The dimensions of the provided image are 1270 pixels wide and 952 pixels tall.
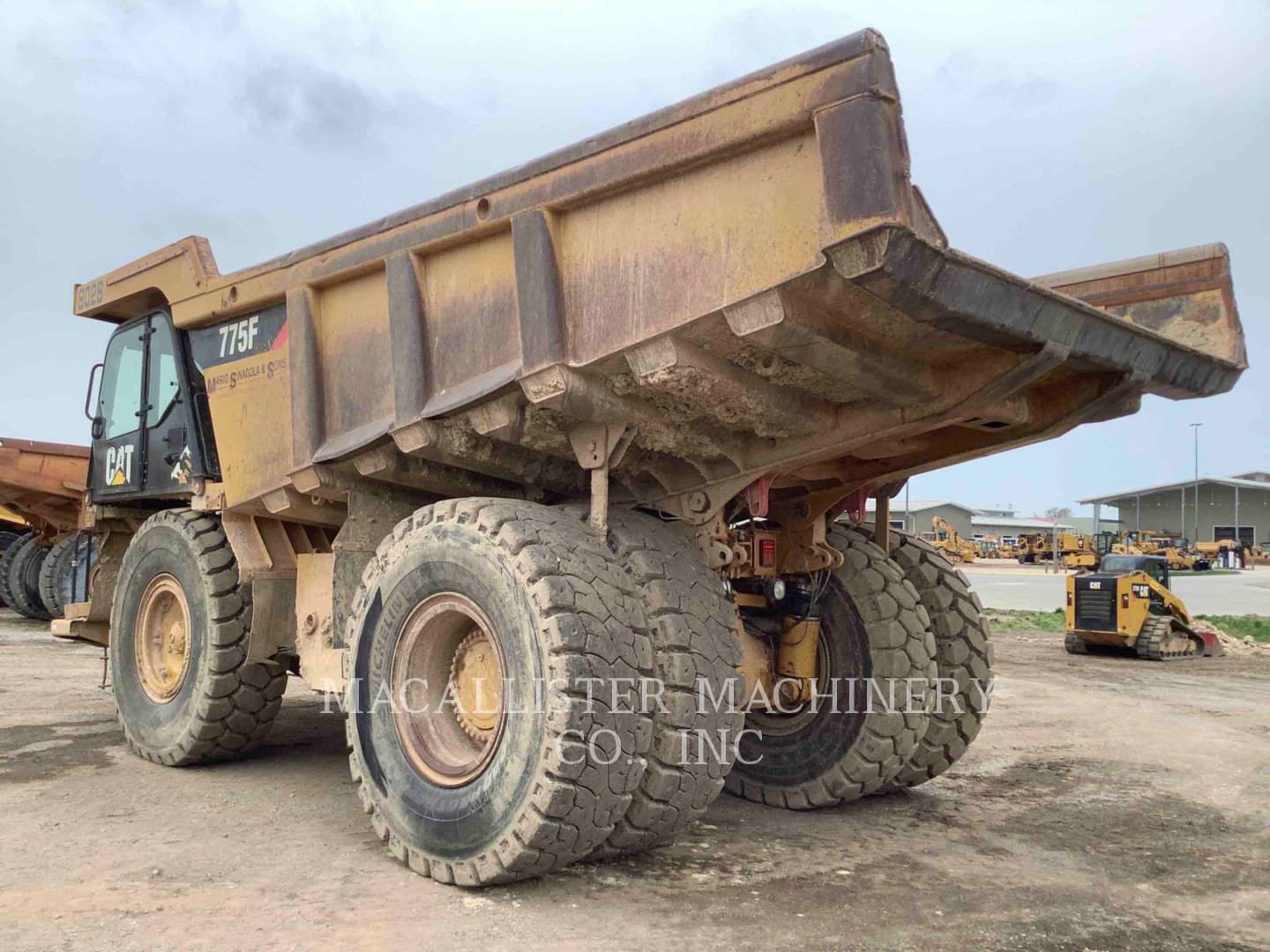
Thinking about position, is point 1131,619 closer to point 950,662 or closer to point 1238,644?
point 1238,644

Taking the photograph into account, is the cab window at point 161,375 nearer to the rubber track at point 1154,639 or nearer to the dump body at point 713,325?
the dump body at point 713,325

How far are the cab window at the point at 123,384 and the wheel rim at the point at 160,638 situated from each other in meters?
1.13

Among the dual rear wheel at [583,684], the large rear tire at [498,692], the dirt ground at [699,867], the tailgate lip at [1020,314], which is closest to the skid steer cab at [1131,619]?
the dirt ground at [699,867]

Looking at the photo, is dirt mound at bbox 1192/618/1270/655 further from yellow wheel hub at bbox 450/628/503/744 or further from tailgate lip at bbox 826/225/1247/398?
yellow wheel hub at bbox 450/628/503/744

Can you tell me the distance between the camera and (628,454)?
4.58 meters

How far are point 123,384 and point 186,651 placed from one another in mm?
1952

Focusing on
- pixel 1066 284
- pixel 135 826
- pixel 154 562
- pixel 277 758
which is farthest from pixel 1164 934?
pixel 154 562

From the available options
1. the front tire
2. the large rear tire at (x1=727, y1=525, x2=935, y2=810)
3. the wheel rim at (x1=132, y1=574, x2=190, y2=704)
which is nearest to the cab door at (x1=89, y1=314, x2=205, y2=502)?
the wheel rim at (x1=132, y1=574, x2=190, y2=704)

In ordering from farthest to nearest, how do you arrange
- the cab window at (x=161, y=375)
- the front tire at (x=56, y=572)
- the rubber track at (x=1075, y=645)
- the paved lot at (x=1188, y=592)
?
the paved lot at (x=1188, y=592) → the rubber track at (x=1075, y=645) → the front tire at (x=56, y=572) → the cab window at (x=161, y=375)

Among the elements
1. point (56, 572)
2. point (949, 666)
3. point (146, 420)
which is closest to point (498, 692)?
point (949, 666)

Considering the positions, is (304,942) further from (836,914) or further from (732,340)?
(732,340)

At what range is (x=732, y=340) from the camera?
3.71 m

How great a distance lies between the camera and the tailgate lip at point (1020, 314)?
3143 millimetres

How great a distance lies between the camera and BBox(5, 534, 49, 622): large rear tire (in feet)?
54.6
